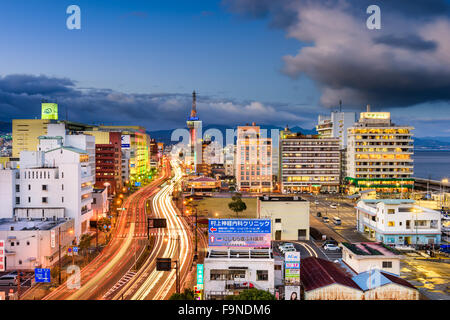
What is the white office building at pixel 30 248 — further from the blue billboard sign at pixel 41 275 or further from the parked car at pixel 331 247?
the parked car at pixel 331 247

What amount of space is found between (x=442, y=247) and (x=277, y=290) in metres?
20.2

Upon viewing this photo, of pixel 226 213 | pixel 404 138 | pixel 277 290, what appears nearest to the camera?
pixel 277 290

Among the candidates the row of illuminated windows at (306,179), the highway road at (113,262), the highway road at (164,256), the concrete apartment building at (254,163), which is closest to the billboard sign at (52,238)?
the highway road at (113,262)

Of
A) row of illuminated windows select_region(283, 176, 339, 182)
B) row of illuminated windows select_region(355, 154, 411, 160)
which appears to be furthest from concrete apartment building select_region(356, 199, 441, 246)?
row of illuminated windows select_region(283, 176, 339, 182)

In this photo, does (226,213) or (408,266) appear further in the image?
(226,213)

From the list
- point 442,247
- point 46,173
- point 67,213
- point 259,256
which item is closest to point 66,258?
point 67,213

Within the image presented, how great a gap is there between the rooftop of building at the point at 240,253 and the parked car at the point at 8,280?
13.2m

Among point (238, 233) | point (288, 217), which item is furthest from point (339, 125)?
point (238, 233)

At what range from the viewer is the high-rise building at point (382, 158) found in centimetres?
6950

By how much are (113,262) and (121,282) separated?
15.9 ft

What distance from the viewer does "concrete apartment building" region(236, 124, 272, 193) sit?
71750mm
